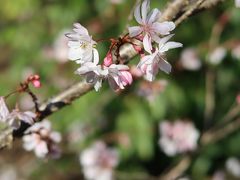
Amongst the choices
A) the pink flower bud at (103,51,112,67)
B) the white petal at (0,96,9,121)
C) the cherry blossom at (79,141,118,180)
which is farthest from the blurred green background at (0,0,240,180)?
the pink flower bud at (103,51,112,67)

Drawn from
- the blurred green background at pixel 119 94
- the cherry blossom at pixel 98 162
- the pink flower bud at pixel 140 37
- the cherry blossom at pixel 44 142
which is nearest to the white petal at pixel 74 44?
the pink flower bud at pixel 140 37

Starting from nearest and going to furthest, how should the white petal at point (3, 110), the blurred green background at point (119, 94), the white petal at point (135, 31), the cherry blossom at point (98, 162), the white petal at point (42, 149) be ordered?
the white petal at point (135, 31)
the white petal at point (3, 110)
the white petal at point (42, 149)
the cherry blossom at point (98, 162)
the blurred green background at point (119, 94)

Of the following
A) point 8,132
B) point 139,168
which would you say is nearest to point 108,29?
point 139,168

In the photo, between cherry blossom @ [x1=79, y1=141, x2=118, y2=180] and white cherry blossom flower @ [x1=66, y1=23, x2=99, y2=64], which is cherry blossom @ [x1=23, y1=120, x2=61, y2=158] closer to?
white cherry blossom flower @ [x1=66, y1=23, x2=99, y2=64]

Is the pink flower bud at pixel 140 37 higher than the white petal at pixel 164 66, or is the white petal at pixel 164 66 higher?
the pink flower bud at pixel 140 37

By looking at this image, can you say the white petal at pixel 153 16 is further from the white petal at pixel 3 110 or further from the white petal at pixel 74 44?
the white petal at pixel 3 110

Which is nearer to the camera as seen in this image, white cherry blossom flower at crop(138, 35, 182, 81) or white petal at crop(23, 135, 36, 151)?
white cherry blossom flower at crop(138, 35, 182, 81)

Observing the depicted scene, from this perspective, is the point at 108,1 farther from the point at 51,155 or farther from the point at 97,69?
the point at 97,69
